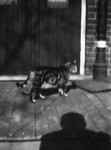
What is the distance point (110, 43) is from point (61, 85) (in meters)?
2.07

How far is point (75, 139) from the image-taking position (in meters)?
4.38

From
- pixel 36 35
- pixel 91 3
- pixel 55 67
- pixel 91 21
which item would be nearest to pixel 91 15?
pixel 91 21

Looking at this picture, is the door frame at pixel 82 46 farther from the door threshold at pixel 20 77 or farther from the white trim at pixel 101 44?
the white trim at pixel 101 44

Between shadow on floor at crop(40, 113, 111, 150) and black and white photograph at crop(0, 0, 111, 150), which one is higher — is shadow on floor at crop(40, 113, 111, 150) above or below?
below

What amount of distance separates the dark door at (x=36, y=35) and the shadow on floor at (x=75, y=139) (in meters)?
3.30

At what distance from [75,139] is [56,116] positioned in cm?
93

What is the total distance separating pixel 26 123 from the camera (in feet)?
16.2

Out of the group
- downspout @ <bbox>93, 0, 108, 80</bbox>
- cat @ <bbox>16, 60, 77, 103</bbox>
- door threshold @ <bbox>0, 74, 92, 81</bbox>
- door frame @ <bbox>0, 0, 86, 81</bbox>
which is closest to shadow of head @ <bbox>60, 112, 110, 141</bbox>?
cat @ <bbox>16, 60, 77, 103</bbox>

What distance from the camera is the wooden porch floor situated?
4523mm

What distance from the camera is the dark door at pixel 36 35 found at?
7727mm

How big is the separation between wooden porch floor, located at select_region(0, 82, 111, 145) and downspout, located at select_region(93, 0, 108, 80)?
0.69 m

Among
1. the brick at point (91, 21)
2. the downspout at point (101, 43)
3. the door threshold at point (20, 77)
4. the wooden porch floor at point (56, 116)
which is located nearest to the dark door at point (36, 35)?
the door threshold at point (20, 77)

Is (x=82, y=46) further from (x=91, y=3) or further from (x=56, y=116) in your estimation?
(x=56, y=116)

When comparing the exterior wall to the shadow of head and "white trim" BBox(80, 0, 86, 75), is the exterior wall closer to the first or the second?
"white trim" BBox(80, 0, 86, 75)
